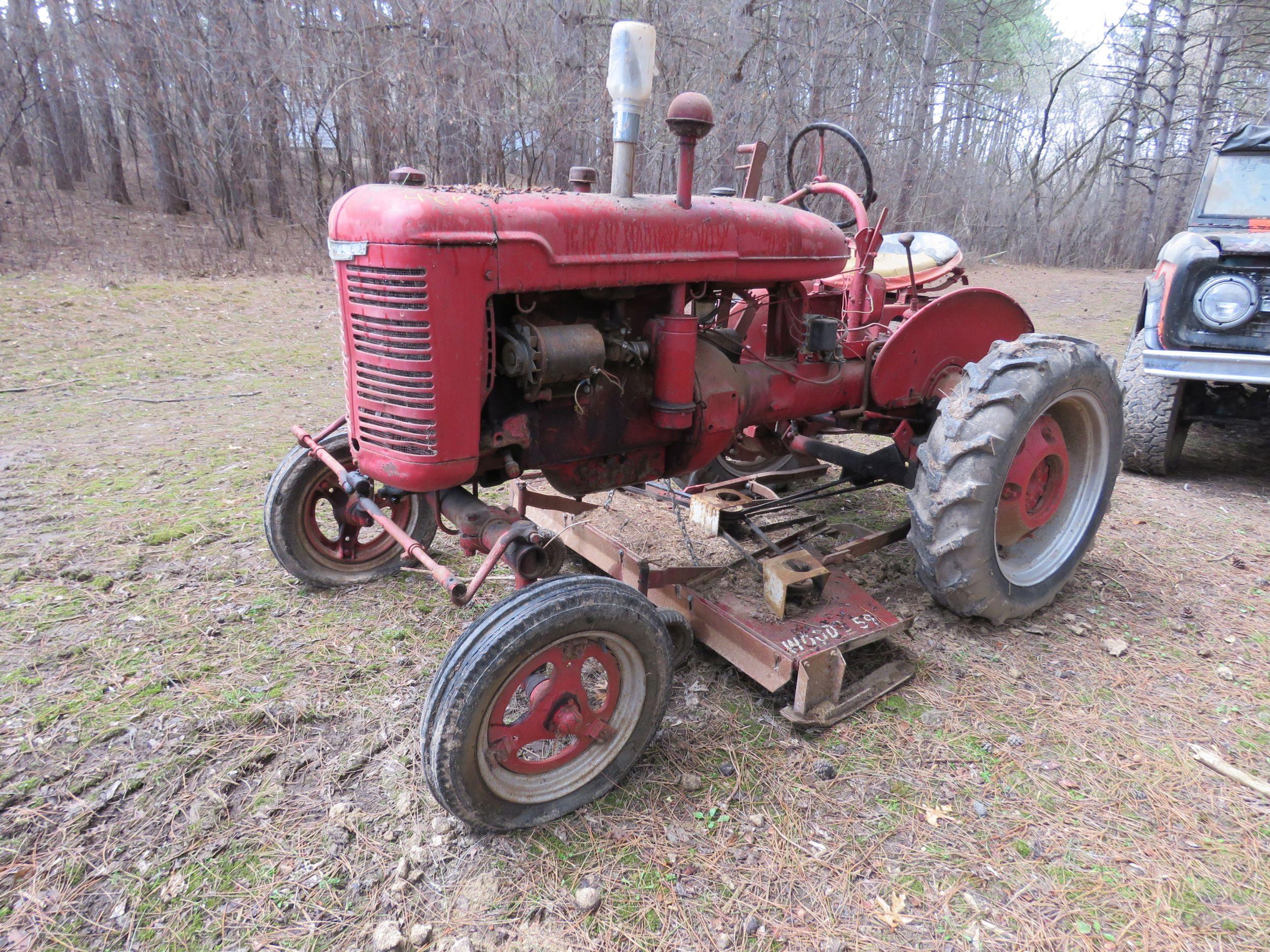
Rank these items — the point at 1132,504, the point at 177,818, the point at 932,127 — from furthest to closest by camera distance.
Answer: the point at 932,127 → the point at 1132,504 → the point at 177,818

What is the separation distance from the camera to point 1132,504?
14.0 ft

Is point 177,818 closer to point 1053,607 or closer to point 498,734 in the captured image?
point 498,734

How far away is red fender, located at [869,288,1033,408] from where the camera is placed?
3127mm

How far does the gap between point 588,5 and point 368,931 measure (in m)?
11.1

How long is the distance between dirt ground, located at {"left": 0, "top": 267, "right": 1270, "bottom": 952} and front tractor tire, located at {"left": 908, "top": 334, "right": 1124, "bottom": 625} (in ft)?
0.82

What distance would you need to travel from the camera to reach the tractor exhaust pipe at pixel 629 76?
198 centimetres

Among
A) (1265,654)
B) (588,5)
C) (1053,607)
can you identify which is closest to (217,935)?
(1053,607)

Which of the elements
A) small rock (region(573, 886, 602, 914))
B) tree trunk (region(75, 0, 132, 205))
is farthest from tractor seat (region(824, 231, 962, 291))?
tree trunk (region(75, 0, 132, 205))

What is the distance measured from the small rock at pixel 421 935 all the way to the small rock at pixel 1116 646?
8.44 ft

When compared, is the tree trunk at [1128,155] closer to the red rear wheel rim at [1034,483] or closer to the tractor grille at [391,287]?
the red rear wheel rim at [1034,483]

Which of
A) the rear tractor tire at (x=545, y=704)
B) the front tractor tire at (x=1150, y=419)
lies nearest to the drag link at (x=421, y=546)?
the rear tractor tire at (x=545, y=704)

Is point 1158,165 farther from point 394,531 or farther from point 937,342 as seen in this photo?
point 394,531

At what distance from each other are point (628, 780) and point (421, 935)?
0.69m

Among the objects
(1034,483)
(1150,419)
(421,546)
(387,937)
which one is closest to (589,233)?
(421,546)
